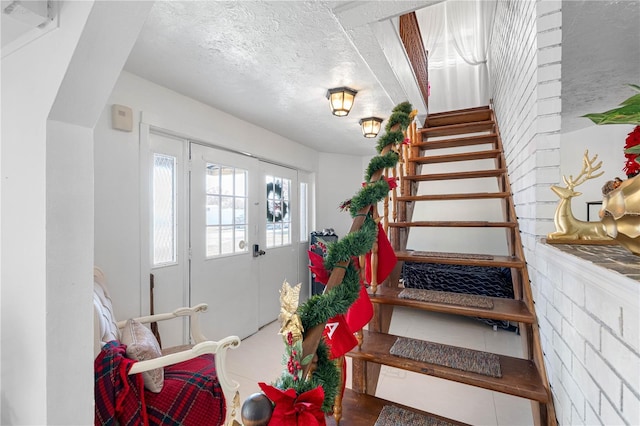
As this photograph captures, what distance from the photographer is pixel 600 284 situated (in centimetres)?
62

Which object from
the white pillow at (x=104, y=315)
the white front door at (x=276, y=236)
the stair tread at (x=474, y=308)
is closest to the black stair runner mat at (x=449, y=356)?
the stair tread at (x=474, y=308)

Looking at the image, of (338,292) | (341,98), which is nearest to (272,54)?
(341,98)

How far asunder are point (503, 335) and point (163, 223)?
3597 millimetres

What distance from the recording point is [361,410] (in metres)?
1.29

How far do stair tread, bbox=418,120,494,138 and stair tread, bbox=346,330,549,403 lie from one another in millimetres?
2396

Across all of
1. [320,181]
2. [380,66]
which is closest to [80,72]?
[380,66]

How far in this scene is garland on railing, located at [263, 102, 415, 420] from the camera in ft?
2.60

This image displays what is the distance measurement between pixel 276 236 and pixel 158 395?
2.46m

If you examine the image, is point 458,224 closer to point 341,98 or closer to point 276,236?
point 341,98

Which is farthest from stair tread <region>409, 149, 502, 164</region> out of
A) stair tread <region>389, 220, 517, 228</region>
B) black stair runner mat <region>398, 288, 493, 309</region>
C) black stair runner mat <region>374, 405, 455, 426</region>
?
black stair runner mat <region>374, 405, 455, 426</region>

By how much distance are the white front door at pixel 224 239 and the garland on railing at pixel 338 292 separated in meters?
1.88

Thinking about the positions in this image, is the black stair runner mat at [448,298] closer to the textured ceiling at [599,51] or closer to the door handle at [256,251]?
the textured ceiling at [599,51]

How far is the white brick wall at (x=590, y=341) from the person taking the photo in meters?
0.55

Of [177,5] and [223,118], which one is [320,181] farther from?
[177,5]
